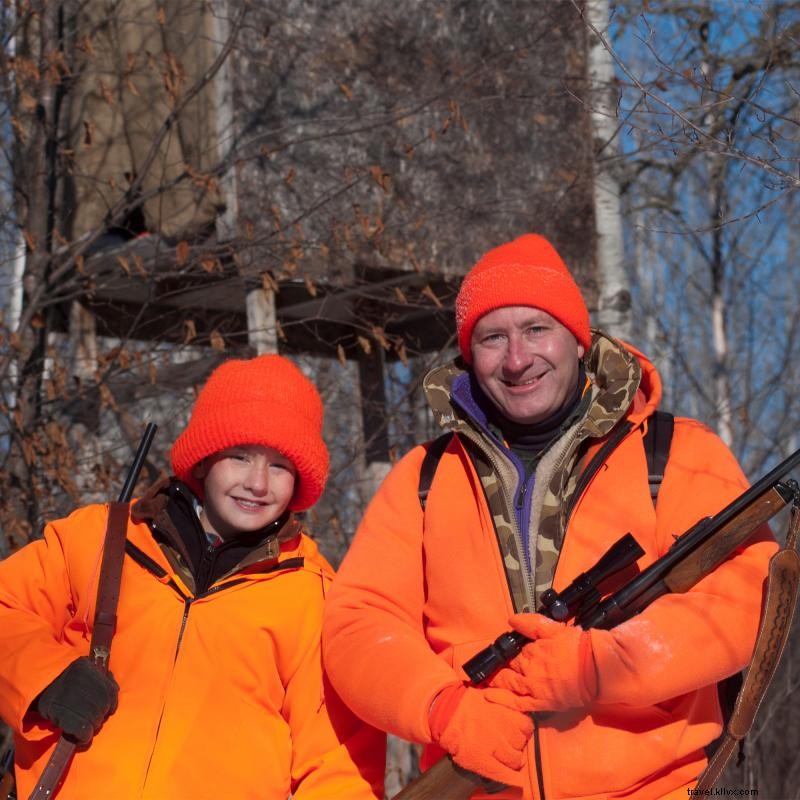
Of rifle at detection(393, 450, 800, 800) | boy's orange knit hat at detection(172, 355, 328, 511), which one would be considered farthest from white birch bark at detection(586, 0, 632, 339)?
rifle at detection(393, 450, 800, 800)

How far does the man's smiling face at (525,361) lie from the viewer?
11.6 feet

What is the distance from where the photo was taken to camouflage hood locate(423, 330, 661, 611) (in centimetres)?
341

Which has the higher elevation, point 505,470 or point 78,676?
point 505,470

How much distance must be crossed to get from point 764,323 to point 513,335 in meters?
Answer: 13.6

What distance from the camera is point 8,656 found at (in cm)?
350

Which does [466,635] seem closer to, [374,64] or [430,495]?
[430,495]

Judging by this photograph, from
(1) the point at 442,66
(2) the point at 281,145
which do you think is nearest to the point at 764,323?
(1) the point at 442,66

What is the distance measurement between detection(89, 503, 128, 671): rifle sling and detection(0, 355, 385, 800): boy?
2.0 inches

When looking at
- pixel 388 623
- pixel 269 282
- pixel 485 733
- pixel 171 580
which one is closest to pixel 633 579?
pixel 485 733

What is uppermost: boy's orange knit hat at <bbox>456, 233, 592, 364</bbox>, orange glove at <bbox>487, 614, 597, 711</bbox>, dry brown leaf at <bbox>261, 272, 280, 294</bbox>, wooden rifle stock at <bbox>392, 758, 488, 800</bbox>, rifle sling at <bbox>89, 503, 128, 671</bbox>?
dry brown leaf at <bbox>261, 272, 280, 294</bbox>

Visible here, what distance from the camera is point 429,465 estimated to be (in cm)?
371

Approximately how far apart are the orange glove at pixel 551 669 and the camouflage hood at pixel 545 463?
0.22m

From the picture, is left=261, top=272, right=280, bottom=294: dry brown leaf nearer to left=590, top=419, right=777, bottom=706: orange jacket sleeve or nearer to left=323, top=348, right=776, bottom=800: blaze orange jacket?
left=323, top=348, right=776, bottom=800: blaze orange jacket

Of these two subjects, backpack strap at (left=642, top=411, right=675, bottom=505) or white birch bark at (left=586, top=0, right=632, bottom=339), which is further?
white birch bark at (left=586, top=0, right=632, bottom=339)
